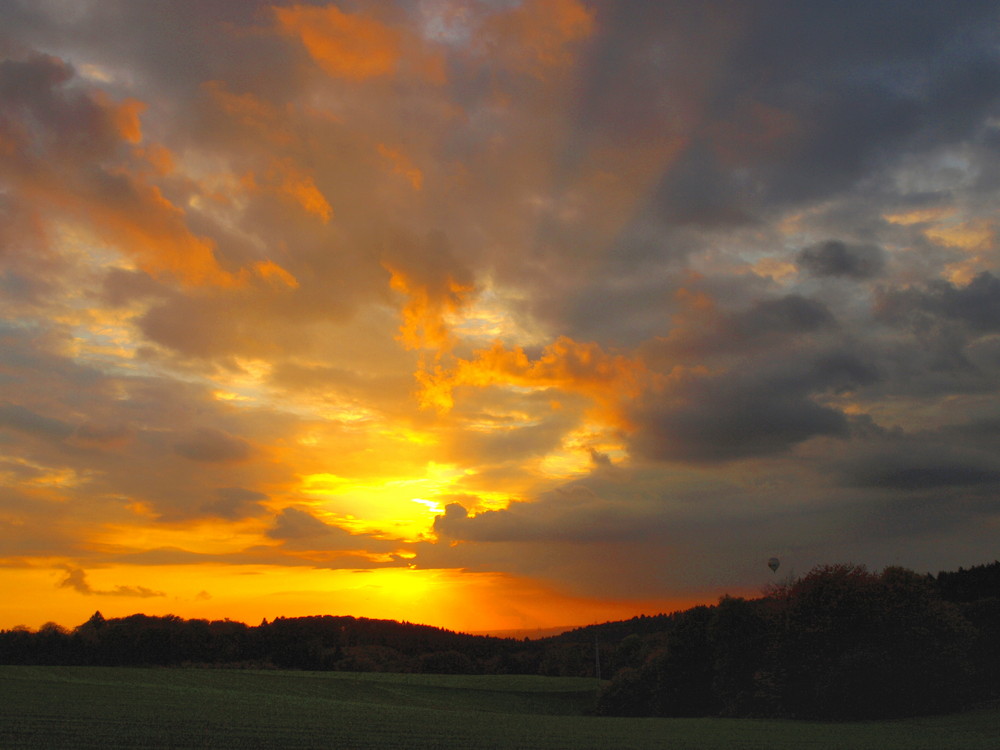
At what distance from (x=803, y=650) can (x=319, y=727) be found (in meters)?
30.8

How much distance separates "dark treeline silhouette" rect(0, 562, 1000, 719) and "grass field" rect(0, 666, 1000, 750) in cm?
339

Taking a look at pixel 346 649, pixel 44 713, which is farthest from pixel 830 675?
pixel 346 649

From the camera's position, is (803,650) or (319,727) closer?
(319,727)

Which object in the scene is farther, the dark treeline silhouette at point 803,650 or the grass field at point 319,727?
the dark treeline silhouette at point 803,650

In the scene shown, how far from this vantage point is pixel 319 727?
3109 centimetres

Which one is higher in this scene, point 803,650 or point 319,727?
point 803,650

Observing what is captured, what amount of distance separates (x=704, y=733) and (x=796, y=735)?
3.96 metres

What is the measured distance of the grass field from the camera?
87.2 feet

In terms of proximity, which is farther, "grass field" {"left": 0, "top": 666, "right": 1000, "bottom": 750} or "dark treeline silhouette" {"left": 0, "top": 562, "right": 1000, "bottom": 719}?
"dark treeline silhouette" {"left": 0, "top": 562, "right": 1000, "bottom": 719}

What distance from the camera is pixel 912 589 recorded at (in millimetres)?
46562

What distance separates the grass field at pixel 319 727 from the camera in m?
26.6

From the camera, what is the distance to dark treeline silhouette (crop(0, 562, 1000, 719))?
43.9m

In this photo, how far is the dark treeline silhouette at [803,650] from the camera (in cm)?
4394

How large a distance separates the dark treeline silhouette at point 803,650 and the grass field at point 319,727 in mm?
3386
